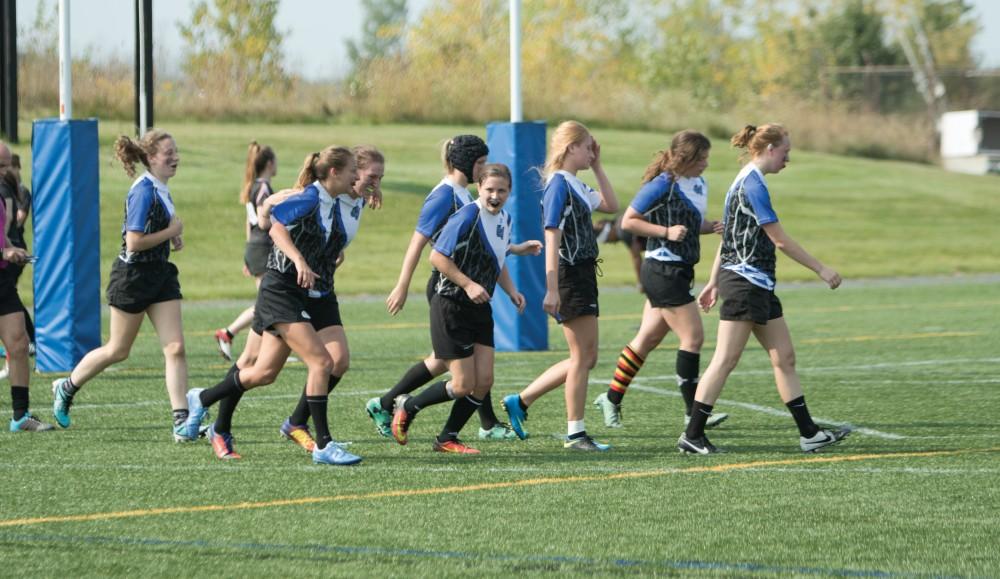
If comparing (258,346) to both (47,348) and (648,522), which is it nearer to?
(648,522)

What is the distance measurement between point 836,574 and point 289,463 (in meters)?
3.64

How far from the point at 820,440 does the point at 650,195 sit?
186 centimetres

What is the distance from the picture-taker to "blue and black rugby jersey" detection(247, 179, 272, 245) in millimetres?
12859

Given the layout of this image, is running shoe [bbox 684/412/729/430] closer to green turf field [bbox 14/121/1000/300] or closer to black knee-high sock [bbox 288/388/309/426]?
black knee-high sock [bbox 288/388/309/426]

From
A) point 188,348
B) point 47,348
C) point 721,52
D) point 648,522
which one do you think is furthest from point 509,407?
point 721,52

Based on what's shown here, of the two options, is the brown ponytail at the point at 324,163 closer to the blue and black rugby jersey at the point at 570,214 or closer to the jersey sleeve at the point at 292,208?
the jersey sleeve at the point at 292,208

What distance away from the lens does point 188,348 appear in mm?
15711

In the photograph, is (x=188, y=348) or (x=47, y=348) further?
(x=188, y=348)

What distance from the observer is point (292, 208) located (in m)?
8.27

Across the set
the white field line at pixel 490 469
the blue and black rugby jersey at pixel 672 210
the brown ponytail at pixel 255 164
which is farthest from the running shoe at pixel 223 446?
the brown ponytail at pixel 255 164

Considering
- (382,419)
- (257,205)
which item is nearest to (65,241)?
(257,205)

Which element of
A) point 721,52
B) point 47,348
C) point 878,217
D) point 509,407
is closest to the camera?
point 509,407

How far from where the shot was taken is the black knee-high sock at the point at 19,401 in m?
9.84

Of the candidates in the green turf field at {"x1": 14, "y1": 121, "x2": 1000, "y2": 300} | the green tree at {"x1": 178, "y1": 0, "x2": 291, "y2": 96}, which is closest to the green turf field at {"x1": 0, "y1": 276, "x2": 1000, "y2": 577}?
the green turf field at {"x1": 14, "y1": 121, "x2": 1000, "y2": 300}
